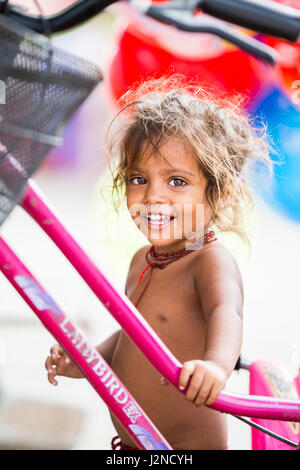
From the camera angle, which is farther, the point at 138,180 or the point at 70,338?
the point at 138,180

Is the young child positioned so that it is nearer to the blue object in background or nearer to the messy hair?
the messy hair

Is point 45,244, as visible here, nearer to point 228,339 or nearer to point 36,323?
point 36,323

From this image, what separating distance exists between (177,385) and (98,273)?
132 millimetres

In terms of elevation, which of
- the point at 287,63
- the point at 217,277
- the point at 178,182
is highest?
the point at 287,63

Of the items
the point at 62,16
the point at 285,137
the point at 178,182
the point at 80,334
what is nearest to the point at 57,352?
the point at 80,334

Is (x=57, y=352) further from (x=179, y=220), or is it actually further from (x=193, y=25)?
(x=193, y=25)

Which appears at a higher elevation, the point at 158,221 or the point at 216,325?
the point at 158,221

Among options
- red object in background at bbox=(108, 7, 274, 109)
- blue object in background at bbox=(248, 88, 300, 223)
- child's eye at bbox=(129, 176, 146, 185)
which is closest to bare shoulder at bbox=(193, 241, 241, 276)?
child's eye at bbox=(129, 176, 146, 185)

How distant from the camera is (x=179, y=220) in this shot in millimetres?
628

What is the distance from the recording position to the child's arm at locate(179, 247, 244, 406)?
1.55 ft

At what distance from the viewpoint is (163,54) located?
1.49 m

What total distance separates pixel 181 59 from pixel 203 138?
95 cm
